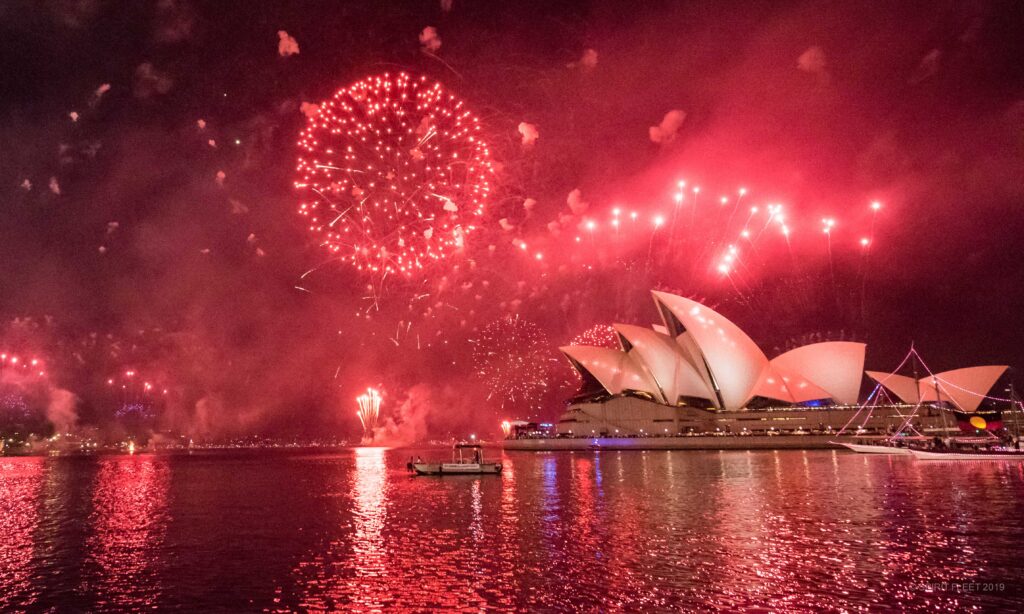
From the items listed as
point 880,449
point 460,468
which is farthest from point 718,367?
point 460,468

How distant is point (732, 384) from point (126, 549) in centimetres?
9074

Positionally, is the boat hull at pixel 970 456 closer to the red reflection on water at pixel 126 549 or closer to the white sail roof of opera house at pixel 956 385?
the white sail roof of opera house at pixel 956 385

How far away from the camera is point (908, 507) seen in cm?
2708

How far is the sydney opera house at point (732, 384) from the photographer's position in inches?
3750

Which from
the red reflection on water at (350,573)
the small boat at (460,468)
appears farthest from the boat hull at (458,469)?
the red reflection on water at (350,573)

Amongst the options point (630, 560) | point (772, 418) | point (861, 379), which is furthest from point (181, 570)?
point (861, 379)

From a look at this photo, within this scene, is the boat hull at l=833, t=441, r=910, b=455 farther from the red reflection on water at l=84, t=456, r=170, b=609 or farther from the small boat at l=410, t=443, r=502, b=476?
the red reflection on water at l=84, t=456, r=170, b=609

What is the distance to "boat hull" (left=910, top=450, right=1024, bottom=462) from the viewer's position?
5744 cm

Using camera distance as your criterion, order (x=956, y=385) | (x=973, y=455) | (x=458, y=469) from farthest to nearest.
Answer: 1. (x=956, y=385)
2. (x=973, y=455)
3. (x=458, y=469)

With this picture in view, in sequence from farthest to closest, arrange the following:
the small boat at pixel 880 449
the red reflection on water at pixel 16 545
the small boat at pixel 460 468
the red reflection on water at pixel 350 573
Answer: the small boat at pixel 880 449, the small boat at pixel 460 468, the red reflection on water at pixel 16 545, the red reflection on water at pixel 350 573

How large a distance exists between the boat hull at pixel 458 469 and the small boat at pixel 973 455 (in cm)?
4187

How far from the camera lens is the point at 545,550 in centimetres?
2008

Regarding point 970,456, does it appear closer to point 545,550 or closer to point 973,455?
point 973,455

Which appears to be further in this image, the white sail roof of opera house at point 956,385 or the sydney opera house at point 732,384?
the white sail roof of opera house at point 956,385
